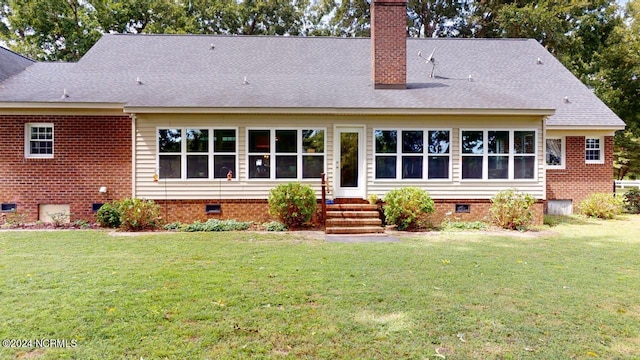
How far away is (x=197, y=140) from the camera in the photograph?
1007 cm

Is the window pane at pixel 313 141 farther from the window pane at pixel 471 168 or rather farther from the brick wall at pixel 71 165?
the brick wall at pixel 71 165

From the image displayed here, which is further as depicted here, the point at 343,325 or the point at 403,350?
the point at 343,325

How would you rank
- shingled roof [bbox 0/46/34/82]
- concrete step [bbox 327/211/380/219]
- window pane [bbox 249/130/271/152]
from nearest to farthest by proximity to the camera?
concrete step [bbox 327/211/380/219] → window pane [bbox 249/130/271/152] → shingled roof [bbox 0/46/34/82]

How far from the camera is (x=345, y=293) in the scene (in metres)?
4.48

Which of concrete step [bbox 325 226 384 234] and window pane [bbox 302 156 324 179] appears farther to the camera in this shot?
window pane [bbox 302 156 324 179]

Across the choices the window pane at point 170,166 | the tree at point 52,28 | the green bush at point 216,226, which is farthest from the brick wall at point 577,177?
the tree at point 52,28

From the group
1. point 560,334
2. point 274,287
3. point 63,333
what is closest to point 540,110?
point 560,334

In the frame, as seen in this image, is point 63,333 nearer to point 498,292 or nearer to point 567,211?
point 498,292

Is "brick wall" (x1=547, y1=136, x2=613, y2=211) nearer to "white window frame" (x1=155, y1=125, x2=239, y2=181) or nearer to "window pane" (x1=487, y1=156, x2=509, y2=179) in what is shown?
"window pane" (x1=487, y1=156, x2=509, y2=179)

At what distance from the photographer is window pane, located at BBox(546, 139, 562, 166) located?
42.4 ft

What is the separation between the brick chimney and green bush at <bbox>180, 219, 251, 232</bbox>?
579cm

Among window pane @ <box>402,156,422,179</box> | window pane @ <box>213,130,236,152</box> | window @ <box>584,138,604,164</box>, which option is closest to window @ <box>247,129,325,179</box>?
window pane @ <box>213,130,236,152</box>

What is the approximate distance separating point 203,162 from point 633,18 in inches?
939

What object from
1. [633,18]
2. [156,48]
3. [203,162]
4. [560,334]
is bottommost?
[560,334]
